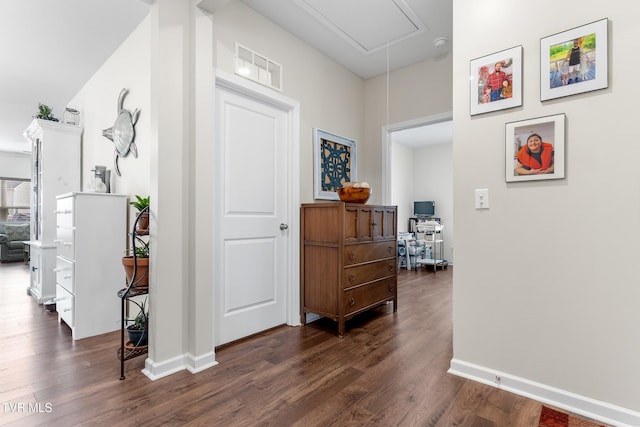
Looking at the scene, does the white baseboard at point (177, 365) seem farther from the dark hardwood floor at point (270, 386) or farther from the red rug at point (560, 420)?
the red rug at point (560, 420)

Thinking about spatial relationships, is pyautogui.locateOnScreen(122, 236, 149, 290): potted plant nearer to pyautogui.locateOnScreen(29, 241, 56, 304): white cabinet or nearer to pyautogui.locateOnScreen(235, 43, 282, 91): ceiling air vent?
pyautogui.locateOnScreen(235, 43, 282, 91): ceiling air vent

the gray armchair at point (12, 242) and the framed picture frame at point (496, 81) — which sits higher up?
the framed picture frame at point (496, 81)

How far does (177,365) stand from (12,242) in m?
7.32

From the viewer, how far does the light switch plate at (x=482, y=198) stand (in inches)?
74.6

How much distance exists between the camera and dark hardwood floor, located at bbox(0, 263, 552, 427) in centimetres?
156

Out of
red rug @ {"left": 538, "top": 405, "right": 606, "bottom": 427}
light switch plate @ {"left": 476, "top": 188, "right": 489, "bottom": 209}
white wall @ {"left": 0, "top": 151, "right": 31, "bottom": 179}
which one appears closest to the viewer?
red rug @ {"left": 538, "top": 405, "right": 606, "bottom": 427}

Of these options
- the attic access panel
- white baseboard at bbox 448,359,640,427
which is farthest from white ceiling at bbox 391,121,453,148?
white baseboard at bbox 448,359,640,427

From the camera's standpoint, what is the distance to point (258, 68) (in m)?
2.66

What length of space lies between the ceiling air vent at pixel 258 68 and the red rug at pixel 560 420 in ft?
9.49

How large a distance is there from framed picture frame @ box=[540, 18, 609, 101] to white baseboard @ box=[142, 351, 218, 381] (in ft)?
8.40

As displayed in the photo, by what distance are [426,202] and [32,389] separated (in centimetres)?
712

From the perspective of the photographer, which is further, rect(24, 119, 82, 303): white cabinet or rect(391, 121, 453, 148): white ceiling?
rect(391, 121, 453, 148): white ceiling

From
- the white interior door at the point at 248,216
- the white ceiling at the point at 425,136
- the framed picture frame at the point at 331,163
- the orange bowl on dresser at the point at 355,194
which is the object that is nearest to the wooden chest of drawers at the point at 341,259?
the orange bowl on dresser at the point at 355,194

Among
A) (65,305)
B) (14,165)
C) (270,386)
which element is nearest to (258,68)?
(270,386)
